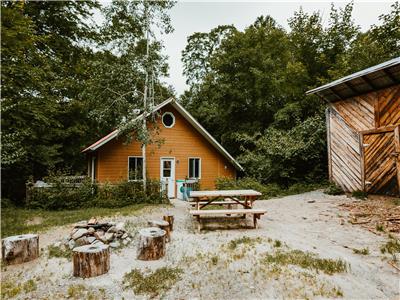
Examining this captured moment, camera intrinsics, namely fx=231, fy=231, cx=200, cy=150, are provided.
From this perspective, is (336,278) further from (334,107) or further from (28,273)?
(334,107)

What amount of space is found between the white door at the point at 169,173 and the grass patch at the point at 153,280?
8875mm

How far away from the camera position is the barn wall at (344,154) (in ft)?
31.2

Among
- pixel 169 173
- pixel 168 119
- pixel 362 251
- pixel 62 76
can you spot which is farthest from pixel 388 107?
pixel 62 76

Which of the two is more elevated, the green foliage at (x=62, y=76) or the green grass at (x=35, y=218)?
the green foliage at (x=62, y=76)

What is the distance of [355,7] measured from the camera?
16.0 meters

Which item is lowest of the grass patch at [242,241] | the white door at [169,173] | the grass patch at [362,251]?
the grass patch at [242,241]

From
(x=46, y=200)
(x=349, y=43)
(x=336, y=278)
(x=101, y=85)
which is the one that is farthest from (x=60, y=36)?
(x=349, y=43)

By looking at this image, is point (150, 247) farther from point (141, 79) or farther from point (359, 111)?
point (359, 111)

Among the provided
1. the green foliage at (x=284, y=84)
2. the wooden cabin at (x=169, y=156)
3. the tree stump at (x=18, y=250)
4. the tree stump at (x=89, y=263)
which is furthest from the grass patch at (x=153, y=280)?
the green foliage at (x=284, y=84)

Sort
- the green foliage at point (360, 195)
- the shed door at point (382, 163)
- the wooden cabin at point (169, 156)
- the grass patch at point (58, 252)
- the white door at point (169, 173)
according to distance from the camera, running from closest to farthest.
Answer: the grass patch at point (58, 252)
the shed door at point (382, 163)
the green foliage at point (360, 195)
the wooden cabin at point (169, 156)
the white door at point (169, 173)

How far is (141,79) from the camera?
10312mm

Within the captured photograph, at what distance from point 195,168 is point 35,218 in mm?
8037

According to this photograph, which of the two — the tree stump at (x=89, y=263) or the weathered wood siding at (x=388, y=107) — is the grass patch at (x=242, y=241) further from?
the weathered wood siding at (x=388, y=107)

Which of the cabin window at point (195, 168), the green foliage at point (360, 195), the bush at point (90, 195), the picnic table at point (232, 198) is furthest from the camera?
the cabin window at point (195, 168)
